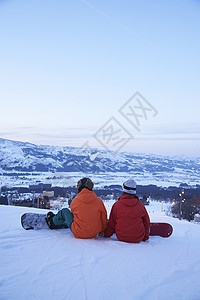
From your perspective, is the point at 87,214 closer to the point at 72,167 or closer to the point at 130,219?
the point at 130,219

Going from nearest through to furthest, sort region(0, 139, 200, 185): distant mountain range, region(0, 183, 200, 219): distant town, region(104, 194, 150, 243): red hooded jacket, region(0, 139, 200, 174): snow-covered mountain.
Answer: region(104, 194, 150, 243): red hooded jacket
region(0, 183, 200, 219): distant town
region(0, 139, 200, 185): distant mountain range
region(0, 139, 200, 174): snow-covered mountain

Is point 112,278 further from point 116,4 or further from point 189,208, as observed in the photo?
point 189,208

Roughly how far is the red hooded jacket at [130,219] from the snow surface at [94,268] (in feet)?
0.40

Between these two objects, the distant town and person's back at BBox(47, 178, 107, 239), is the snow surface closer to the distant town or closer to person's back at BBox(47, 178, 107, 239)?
person's back at BBox(47, 178, 107, 239)

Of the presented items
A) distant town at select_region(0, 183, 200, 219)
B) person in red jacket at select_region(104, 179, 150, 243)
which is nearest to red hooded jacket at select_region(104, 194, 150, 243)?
person in red jacket at select_region(104, 179, 150, 243)

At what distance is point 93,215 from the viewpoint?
8.31 ft

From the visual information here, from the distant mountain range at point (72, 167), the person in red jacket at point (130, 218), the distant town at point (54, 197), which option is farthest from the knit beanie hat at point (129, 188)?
the distant mountain range at point (72, 167)

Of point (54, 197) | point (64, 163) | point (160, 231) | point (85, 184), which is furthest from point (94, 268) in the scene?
point (64, 163)

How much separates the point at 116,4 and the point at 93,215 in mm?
8288

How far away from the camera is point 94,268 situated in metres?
1.80

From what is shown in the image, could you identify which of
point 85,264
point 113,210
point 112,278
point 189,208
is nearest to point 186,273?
point 112,278

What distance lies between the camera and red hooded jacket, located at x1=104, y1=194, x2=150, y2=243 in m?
2.52

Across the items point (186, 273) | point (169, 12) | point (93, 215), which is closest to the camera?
point (186, 273)

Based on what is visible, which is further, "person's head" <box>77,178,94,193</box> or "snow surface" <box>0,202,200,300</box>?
"person's head" <box>77,178,94,193</box>
